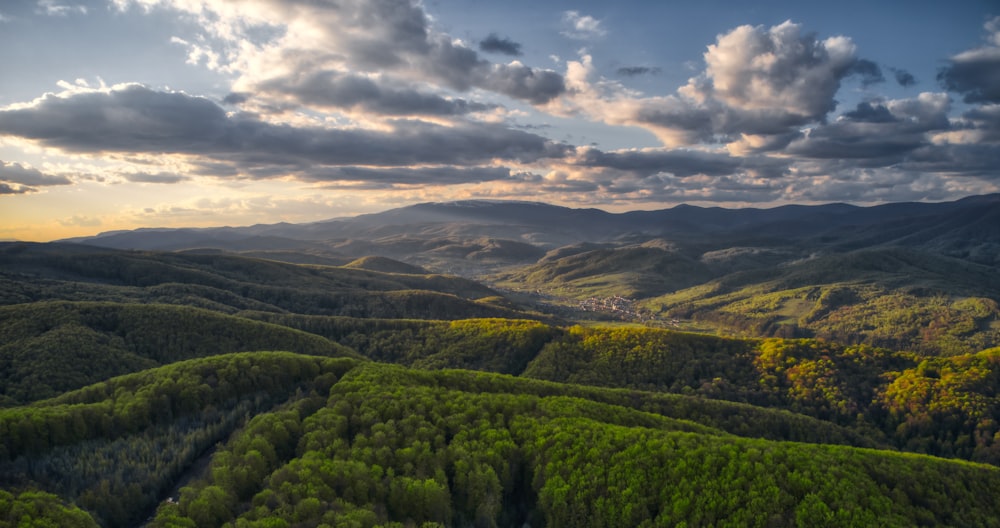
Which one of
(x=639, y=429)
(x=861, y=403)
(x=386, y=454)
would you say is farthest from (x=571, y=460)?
(x=861, y=403)

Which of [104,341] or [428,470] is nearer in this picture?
[428,470]

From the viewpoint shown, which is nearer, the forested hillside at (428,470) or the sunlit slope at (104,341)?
the forested hillside at (428,470)

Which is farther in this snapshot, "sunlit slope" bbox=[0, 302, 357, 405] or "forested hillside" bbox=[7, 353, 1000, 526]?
"sunlit slope" bbox=[0, 302, 357, 405]

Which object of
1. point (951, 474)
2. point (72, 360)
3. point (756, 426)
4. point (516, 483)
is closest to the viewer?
point (516, 483)

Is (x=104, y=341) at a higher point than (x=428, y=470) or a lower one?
lower

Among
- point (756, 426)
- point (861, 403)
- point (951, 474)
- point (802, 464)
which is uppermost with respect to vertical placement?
point (802, 464)

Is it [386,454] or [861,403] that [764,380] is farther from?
[386,454]

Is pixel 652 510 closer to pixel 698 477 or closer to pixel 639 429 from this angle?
pixel 698 477

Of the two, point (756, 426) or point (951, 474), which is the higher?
point (951, 474)

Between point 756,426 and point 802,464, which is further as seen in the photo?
point 756,426

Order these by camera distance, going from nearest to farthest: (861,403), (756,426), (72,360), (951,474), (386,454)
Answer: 1. (386,454)
2. (951,474)
3. (756,426)
4. (72,360)
5. (861,403)
